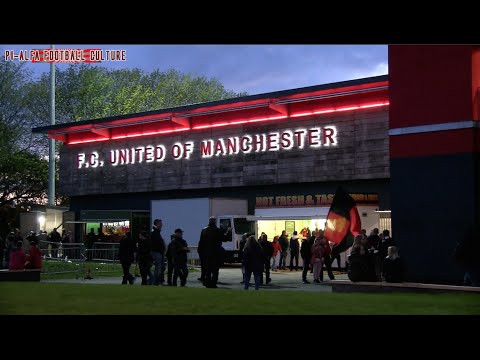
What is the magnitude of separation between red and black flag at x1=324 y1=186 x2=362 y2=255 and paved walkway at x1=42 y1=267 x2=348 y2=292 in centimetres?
150

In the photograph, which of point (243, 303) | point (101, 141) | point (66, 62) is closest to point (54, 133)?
point (101, 141)

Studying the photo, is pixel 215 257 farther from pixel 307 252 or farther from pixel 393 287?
pixel 307 252

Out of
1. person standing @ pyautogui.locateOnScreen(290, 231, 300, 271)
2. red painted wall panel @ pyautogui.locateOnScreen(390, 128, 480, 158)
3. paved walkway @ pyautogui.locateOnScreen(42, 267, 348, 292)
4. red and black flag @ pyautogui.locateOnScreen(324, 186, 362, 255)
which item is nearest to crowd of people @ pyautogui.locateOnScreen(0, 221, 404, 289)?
red and black flag @ pyautogui.locateOnScreen(324, 186, 362, 255)

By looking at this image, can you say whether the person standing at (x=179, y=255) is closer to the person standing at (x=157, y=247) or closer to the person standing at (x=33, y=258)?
the person standing at (x=157, y=247)

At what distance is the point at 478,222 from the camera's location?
15812 mm

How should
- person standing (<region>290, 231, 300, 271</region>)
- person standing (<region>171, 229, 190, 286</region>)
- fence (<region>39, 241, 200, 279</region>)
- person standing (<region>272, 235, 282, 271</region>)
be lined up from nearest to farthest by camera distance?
1. person standing (<region>171, 229, 190, 286</region>)
2. fence (<region>39, 241, 200, 279</region>)
3. person standing (<region>290, 231, 300, 271</region>)
4. person standing (<region>272, 235, 282, 271</region>)

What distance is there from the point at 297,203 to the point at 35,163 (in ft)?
99.0

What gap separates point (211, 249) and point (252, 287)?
3342 millimetres

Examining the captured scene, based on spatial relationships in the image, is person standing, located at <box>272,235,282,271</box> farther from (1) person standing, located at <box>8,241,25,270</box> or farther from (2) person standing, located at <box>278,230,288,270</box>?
(1) person standing, located at <box>8,241,25,270</box>

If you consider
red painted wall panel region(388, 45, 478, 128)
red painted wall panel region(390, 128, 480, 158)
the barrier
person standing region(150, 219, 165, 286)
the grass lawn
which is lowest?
the barrier

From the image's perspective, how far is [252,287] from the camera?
2005 cm

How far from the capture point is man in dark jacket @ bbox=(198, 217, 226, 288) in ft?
55.8
